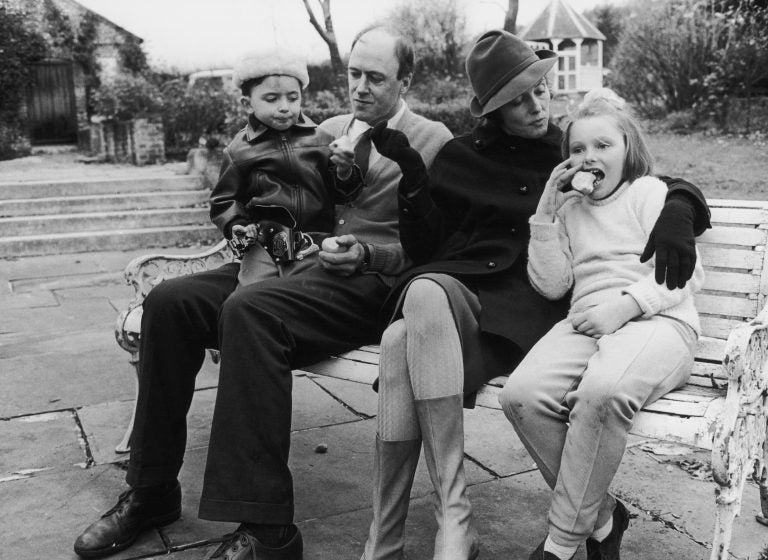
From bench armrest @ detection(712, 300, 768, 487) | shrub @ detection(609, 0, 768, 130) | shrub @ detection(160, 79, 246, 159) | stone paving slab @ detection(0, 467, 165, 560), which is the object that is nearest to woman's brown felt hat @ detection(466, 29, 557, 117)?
bench armrest @ detection(712, 300, 768, 487)

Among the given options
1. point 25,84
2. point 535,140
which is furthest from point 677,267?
point 25,84

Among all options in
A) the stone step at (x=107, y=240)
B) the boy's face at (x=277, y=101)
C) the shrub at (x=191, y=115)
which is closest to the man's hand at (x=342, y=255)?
the boy's face at (x=277, y=101)

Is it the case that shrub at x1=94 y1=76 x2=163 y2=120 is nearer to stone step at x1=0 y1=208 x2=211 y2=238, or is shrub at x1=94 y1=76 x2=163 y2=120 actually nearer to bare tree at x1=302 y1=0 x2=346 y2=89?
bare tree at x1=302 y1=0 x2=346 y2=89

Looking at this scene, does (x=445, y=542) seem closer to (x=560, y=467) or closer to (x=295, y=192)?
(x=560, y=467)

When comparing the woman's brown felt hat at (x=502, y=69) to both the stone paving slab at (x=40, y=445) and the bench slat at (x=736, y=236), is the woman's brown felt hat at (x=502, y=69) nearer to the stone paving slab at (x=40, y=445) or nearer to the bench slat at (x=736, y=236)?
the bench slat at (x=736, y=236)

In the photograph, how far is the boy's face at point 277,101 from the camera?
10.8ft

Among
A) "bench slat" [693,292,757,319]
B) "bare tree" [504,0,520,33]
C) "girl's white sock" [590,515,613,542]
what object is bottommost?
"girl's white sock" [590,515,613,542]

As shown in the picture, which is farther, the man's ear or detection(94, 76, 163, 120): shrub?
detection(94, 76, 163, 120): shrub

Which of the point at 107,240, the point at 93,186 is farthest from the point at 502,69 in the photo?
the point at 93,186

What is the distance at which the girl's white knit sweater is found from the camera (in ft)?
8.66

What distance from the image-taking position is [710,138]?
41.3ft

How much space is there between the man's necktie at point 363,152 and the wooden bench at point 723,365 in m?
0.76

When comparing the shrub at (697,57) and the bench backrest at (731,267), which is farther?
the shrub at (697,57)

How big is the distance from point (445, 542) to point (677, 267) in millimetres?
1032
